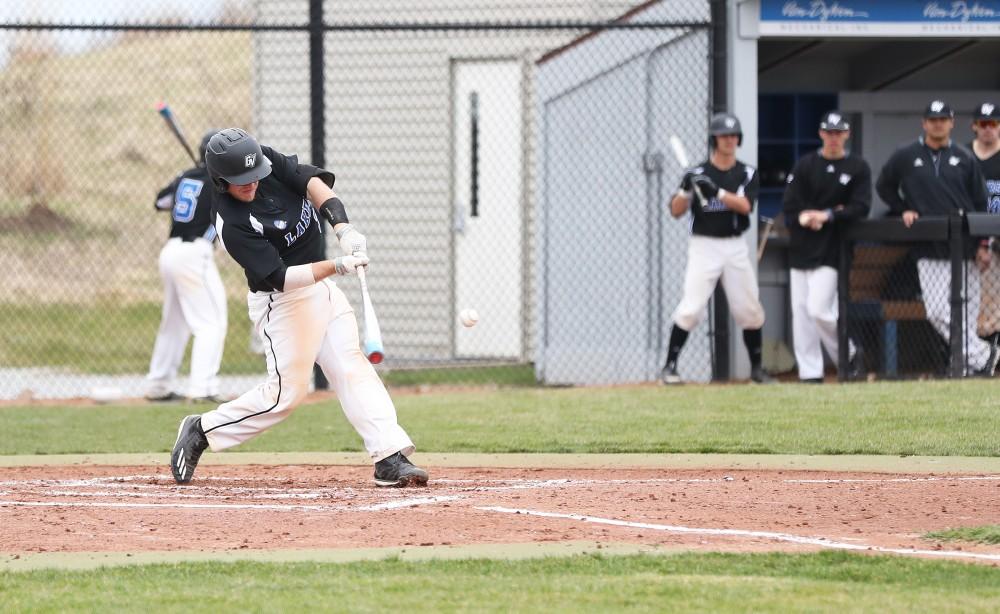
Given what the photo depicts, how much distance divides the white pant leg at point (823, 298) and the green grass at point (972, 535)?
6.55 m

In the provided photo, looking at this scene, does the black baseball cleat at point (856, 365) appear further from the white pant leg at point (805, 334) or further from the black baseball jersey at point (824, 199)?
the black baseball jersey at point (824, 199)

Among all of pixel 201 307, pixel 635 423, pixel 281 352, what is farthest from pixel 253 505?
pixel 201 307

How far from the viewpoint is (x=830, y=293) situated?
12461 mm

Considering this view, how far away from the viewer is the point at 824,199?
12.4 m

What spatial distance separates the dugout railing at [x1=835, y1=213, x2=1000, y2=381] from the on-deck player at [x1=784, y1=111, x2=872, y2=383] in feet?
0.36

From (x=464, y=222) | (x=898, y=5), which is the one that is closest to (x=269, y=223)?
(x=898, y=5)

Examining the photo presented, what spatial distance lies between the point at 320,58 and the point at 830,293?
14.8 ft

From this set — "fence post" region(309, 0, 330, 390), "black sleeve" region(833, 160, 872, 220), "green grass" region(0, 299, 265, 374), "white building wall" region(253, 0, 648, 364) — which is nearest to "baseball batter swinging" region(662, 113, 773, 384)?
"black sleeve" region(833, 160, 872, 220)

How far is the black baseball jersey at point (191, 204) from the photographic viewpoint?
12156 mm

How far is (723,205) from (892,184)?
145 centimetres

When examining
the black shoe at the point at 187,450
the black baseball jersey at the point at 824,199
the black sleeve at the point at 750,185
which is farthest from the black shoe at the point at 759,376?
the black shoe at the point at 187,450

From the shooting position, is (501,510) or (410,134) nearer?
(501,510)

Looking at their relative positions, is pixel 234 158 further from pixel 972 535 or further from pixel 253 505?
pixel 972 535

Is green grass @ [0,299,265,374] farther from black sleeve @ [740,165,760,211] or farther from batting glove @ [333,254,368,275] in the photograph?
→ batting glove @ [333,254,368,275]
